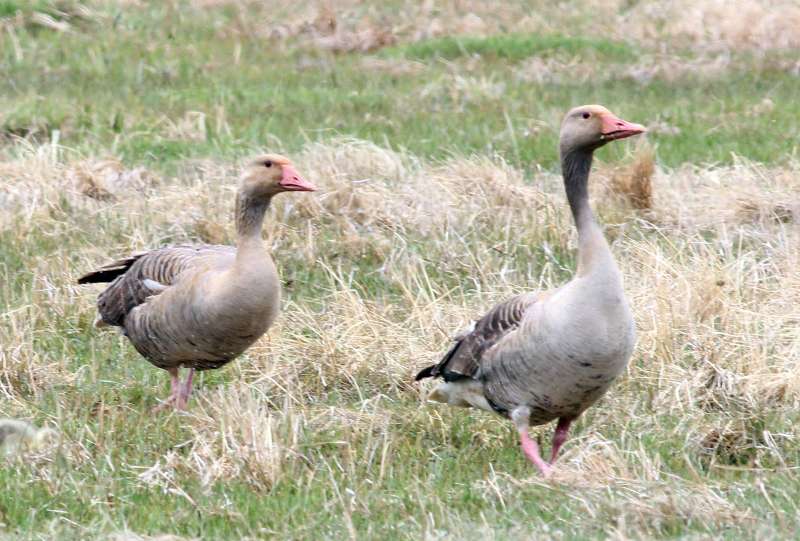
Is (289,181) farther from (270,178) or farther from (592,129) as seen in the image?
(592,129)

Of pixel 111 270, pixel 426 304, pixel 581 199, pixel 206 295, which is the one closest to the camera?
pixel 581 199

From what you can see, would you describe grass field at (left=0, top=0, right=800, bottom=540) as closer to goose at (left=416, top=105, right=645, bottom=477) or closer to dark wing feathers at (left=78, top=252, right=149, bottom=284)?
goose at (left=416, top=105, right=645, bottom=477)

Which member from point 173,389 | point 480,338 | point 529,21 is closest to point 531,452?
point 480,338

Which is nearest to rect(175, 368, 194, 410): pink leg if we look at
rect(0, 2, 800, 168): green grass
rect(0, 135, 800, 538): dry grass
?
rect(0, 135, 800, 538): dry grass

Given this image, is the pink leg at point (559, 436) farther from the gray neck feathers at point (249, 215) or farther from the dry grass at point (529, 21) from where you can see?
the dry grass at point (529, 21)

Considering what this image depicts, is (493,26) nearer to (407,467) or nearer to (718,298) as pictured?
(718,298)

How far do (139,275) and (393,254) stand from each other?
2313mm

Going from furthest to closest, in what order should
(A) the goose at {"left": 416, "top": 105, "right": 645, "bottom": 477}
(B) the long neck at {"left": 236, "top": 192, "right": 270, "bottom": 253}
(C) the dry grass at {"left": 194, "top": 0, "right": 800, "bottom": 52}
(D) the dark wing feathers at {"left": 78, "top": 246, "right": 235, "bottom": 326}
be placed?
(C) the dry grass at {"left": 194, "top": 0, "right": 800, "bottom": 52} < (D) the dark wing feathers at {"left": 78, "top": 246, "right": 235, "bottom": 326} < (B) the long neck at {"left": 236, "top": 192, "right": 270, "bottom": 253} < (A) the goose at {"left": 416, "top": 105, "right": 645, "bottom": 477}

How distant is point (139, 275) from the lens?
7.55m

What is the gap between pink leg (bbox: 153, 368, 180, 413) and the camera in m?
7.21

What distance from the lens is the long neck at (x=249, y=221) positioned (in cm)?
693

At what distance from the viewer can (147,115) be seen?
44.7 feet

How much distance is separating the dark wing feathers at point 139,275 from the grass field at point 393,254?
0.39 m

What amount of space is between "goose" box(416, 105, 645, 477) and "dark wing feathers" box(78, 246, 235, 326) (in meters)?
1.48
